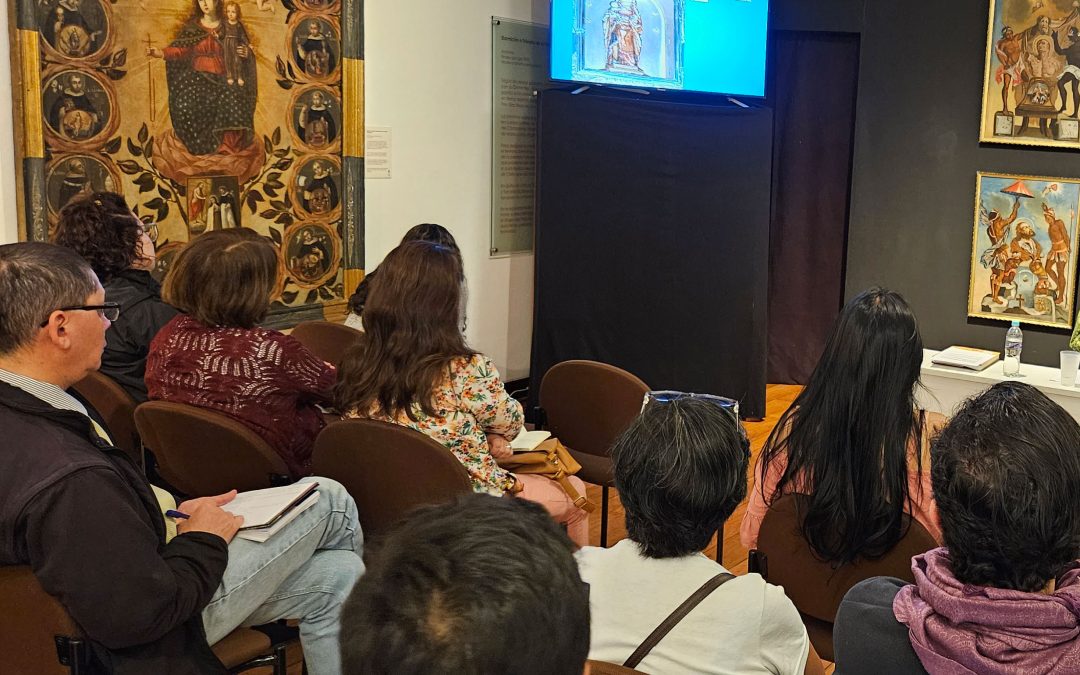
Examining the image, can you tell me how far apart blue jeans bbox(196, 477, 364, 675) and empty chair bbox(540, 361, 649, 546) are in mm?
1201

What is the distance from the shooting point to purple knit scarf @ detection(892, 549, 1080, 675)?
1427mm

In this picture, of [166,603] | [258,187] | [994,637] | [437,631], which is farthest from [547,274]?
[437,631]

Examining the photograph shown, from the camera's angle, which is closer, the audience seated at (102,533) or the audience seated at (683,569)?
the audience seated at (683,569)

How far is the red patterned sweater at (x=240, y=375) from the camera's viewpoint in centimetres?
292

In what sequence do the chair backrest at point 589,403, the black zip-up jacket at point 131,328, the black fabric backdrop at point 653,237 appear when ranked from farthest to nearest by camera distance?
the black fabric backdrop at point 653,237 → the chair backrest at point 589,403 → the black zip-up jacket at point 131,328

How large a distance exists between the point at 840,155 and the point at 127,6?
14.4ft

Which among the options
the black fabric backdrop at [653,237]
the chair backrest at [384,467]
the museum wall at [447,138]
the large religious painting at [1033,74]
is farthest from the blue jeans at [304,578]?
the large religious painting at [1033,74]

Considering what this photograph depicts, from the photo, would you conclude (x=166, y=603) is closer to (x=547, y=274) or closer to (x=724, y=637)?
(x=724, y=637)

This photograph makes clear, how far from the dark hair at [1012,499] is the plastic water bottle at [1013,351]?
3.79 m

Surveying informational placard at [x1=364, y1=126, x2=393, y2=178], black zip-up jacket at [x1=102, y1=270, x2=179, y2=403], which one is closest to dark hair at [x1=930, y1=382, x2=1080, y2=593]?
black zip-up jacket at [x1=102, y1=270, x2=179, y2=403]

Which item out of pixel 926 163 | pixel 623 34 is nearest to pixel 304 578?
pixel 623 34

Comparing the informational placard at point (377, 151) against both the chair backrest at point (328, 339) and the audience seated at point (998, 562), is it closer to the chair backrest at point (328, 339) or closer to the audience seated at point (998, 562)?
the chair backrest at point (328, 339)

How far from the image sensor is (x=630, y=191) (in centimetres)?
589

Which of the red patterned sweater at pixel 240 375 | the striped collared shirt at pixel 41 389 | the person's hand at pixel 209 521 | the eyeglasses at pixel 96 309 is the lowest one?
the person's hand at pixel 209 521
